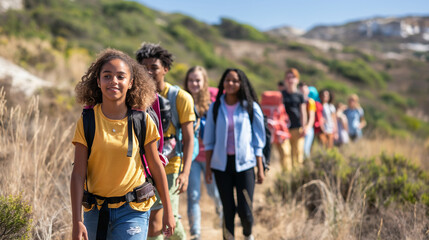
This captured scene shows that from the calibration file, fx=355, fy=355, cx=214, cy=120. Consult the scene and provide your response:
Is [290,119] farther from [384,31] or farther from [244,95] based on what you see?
[384,31]

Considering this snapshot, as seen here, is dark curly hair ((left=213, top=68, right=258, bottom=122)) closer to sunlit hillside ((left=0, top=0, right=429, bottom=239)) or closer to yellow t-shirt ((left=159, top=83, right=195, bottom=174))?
yellow t-shirt ((left=159, top=83, right=195, bottom=174))

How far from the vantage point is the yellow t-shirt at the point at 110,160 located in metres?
1.97

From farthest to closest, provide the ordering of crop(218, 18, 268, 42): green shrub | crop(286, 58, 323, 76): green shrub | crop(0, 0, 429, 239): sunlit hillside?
crop(218, 18, 268, 42): green shrub → crop(286, 58, 323, 76): green shrub → crop(0, 0, 429, 239): sunlit hillside

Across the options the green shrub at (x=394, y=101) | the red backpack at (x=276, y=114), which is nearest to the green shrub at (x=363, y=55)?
the green shrub at (x=394, y=101)

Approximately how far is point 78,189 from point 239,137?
5.72 ft

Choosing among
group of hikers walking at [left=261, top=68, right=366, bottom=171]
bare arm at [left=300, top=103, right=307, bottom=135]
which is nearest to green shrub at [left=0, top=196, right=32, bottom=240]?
group of hikers walking at [left=261, top=68, right=366, bottom=171]

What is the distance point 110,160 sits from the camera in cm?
198

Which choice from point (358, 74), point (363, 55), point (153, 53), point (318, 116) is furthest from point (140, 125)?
point (363, 55)

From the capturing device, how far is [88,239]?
202cm

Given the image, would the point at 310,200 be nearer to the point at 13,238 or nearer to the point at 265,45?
the point at 13,238

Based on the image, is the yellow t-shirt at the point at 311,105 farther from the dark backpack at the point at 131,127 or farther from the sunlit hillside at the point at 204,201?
the dark backpack at the point at 131,127

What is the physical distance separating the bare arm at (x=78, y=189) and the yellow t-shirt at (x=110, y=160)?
0.05 metres

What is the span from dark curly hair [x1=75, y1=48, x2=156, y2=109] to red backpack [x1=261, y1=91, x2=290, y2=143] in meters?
3.91

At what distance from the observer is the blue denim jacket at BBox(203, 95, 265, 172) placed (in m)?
3.33
